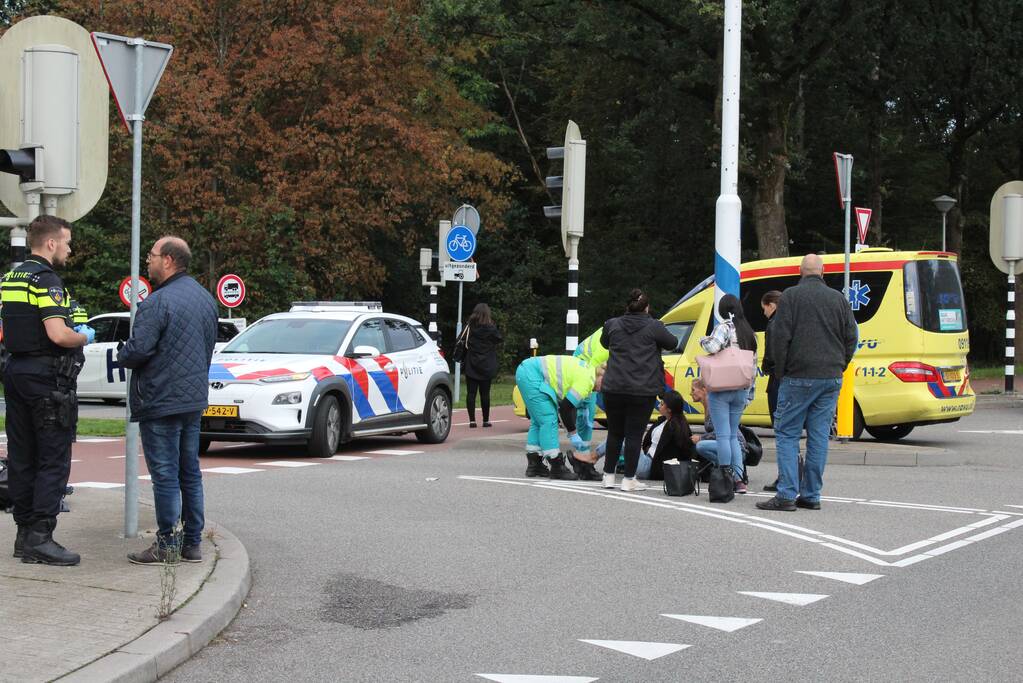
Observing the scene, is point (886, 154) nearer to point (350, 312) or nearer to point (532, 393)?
point (350, 312)

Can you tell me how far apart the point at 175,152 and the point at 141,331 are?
93.7 ft

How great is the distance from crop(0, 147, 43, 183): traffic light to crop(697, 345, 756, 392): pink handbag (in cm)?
562

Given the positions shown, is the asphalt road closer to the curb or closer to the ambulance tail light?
the curb

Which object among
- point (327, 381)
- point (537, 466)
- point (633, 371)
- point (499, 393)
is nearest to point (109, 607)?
point (633, 371)

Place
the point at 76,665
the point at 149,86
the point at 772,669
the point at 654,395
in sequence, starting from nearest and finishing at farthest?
1. the point at 76,665
2. the point at 772,669
3. the point at 149,86
4. the point at 654,395

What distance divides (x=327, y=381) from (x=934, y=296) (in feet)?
23.4

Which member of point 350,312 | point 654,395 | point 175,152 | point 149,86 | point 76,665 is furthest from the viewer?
point 175,152

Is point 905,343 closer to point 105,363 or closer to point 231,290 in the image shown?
point 105,363

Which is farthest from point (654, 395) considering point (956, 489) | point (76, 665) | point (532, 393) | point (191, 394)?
point (76, 665)

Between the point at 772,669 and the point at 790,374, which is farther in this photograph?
the point at 790,374

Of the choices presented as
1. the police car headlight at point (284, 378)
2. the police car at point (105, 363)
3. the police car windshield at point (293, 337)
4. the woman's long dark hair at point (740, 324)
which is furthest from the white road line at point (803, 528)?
the police car at point (105, 363)

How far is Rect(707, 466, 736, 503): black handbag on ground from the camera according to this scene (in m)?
11.5

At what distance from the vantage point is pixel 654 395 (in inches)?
466

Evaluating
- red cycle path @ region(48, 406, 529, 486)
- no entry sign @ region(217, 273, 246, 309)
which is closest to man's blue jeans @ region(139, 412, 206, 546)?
red cycle path @ region(48, 406, 529, 486)
